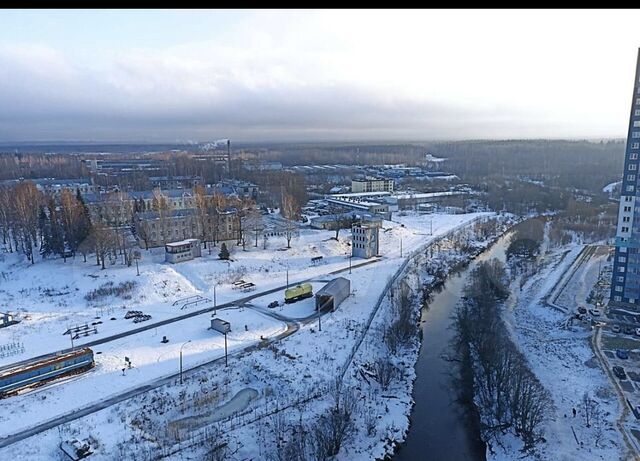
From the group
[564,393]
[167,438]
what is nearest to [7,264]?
[167,438]

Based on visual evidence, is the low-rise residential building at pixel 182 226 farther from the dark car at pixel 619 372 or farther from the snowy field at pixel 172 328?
the dark car at pixel 619 372

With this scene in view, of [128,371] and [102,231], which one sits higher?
[102,231]

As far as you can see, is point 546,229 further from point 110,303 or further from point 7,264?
point 7,264

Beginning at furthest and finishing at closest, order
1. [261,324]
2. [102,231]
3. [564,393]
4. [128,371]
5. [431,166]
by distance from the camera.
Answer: [431,166] < [102,231] < [261,324] < [128,371] < [564,393]

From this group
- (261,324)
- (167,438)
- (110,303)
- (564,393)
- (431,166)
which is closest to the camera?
(167,438)

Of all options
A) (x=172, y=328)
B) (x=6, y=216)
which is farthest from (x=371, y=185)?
(x=172, y=328)

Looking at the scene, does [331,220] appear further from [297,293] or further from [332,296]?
[332,296]
